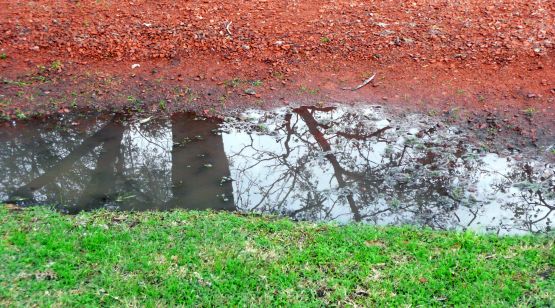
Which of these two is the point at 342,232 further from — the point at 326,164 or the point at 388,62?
the point at 388,62

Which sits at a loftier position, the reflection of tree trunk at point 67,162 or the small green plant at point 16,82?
the small green plant at point 16,82

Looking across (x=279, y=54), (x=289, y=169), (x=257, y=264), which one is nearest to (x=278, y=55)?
(x=279, y=54)

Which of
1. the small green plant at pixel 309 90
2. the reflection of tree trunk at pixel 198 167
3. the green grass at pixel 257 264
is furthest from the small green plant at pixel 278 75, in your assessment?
the green grass at pixel 257 264

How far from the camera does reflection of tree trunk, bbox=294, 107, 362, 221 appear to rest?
18.0 ft

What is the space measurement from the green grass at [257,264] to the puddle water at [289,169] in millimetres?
567

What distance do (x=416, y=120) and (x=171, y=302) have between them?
4227 mm

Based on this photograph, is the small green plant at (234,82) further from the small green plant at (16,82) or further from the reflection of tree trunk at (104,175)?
the small green plant at (16,82)

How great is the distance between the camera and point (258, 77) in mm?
7738

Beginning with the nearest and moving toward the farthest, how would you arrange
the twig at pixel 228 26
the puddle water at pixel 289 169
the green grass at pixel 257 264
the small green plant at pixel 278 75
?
the green grass at pixel 257 264 < the puddle water at pixel 289 169 < the small green plant at pixel 278 75 < the twig at pixel 228 26

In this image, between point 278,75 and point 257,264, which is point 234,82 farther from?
point 257,264

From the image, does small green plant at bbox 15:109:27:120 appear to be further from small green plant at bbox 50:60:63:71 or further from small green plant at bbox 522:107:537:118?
small green plant at bbox 522:107:537:118

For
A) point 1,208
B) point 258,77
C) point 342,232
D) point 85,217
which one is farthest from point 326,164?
point 1,208

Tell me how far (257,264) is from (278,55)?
447 cm

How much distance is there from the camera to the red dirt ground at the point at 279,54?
7.31 m
